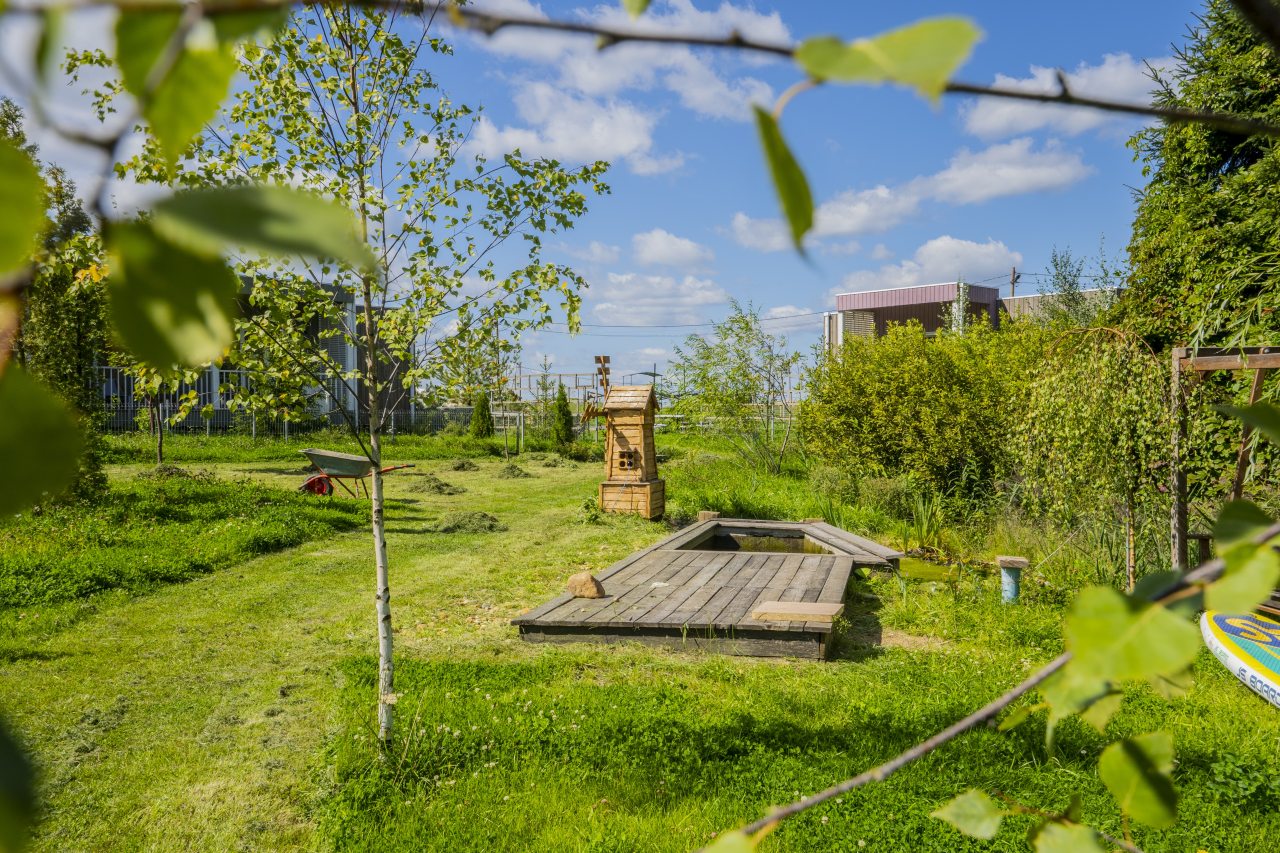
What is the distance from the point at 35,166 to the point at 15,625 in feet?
22.9

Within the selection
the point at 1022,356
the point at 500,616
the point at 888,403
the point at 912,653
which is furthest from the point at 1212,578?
the point at 1022,356

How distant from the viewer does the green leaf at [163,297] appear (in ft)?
0.69

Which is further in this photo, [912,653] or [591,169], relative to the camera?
[912,653]

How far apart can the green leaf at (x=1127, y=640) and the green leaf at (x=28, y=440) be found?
0.29m

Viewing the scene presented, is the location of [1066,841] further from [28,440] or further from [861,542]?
[861,542]

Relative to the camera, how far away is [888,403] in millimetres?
11617

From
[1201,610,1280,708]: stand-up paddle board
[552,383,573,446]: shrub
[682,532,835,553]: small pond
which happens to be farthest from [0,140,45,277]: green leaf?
[552,383,573,446]: shrub

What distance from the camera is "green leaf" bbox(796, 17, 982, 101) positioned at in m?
0.22

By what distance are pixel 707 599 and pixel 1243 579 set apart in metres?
6.23

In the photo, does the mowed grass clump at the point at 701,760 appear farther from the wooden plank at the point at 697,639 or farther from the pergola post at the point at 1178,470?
the pergola post at the point at 1178,470

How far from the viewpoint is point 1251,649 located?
4852 millimetres

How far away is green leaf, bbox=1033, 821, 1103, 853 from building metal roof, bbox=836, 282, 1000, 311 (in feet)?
103

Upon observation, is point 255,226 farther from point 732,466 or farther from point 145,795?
point 732,466

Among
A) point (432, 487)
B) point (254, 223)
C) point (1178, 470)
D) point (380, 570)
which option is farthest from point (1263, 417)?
point (432, 487)
